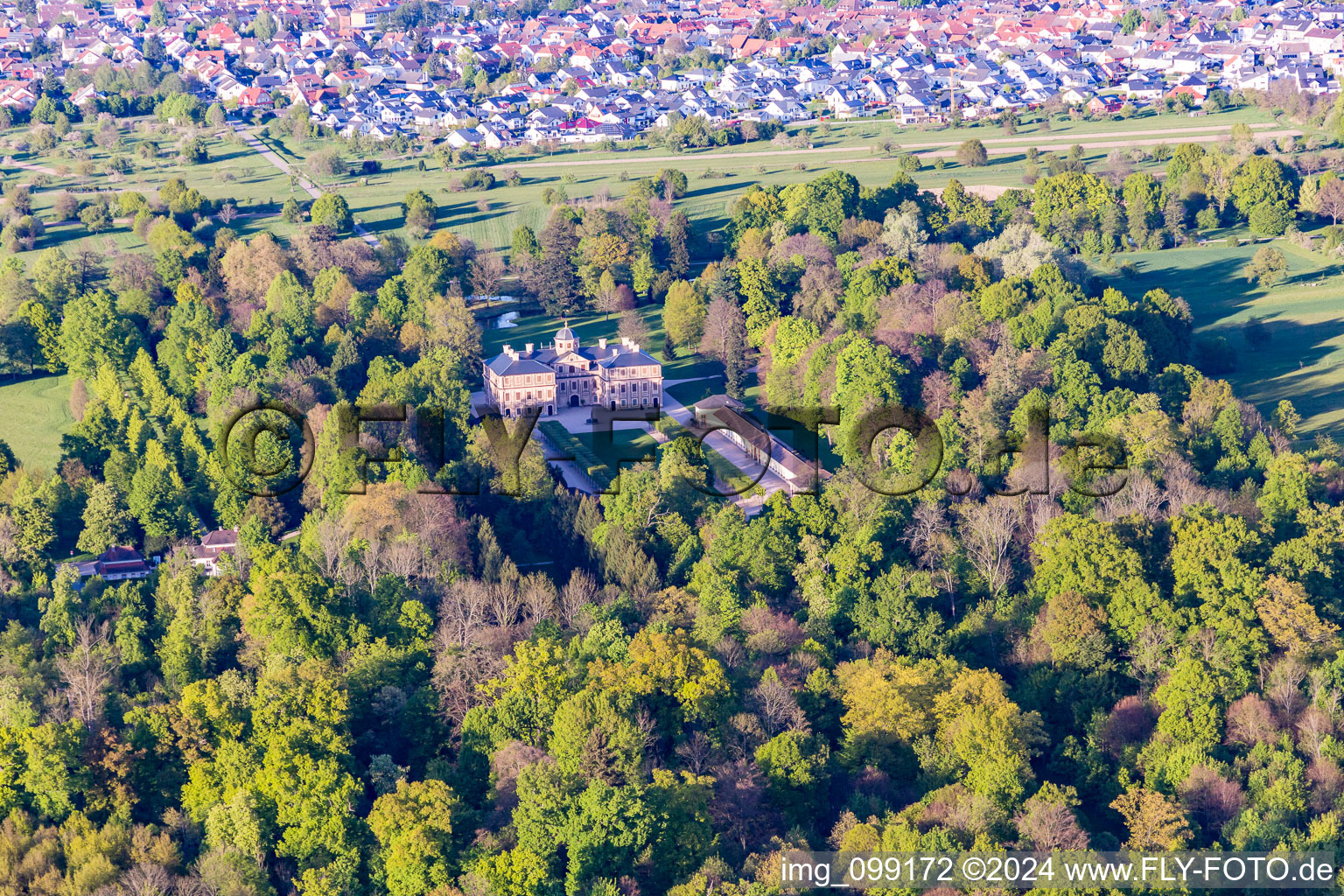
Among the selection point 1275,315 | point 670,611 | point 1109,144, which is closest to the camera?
point 670,611

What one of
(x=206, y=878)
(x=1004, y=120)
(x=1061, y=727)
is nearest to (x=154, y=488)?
(x=206, y=878)

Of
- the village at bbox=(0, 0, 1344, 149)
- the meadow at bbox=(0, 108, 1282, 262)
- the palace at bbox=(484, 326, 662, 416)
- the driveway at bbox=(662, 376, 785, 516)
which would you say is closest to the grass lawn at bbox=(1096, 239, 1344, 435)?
the meadow at bbox=(0, 108, 1282, 262)

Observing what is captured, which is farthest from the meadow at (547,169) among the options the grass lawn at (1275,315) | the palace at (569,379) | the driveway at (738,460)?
the driveway at (738,460)

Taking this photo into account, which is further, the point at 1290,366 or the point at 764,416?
the point at 1290,366

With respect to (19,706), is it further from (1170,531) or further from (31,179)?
(31,179)

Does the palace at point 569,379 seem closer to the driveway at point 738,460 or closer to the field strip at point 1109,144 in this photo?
the driveway at point 738,460

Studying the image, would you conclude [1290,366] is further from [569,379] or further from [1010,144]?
[1010,144]

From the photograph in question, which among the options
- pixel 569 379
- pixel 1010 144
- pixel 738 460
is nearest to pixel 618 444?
pixel 569 379

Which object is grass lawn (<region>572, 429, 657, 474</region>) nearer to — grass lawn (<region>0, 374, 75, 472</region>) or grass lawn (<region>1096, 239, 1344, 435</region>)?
grass lawn (<region>0, 374, 75, 472</region>)
